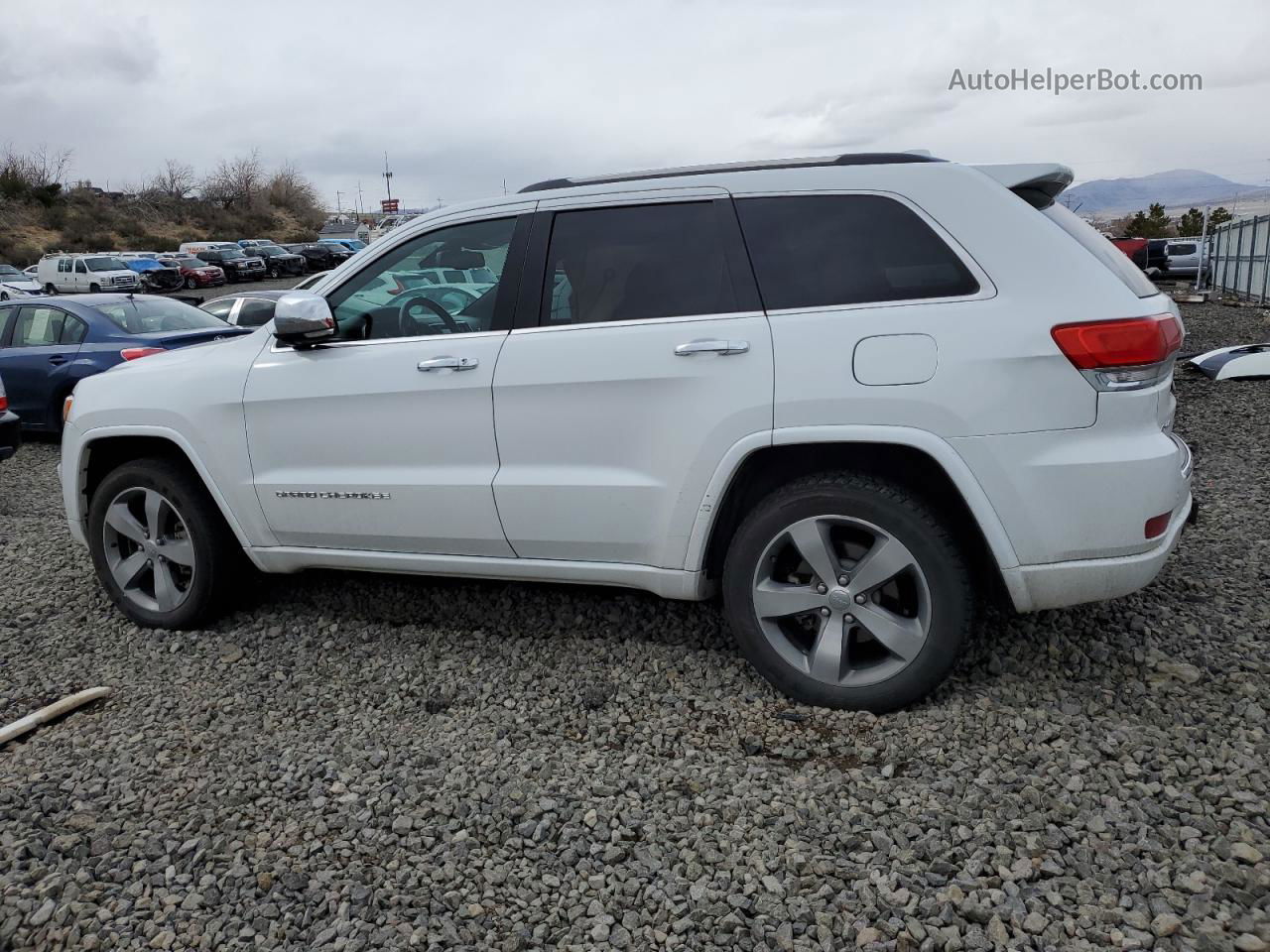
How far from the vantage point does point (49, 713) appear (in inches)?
143

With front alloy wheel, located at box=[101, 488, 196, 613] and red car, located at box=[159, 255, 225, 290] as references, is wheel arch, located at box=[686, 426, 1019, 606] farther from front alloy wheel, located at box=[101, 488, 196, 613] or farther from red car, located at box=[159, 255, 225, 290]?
red car, located at box=[159, 255, 225, 290]

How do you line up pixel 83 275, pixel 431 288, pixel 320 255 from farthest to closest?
1. pixel 320 255
2. pixel 83 275
3. pixel 431 288

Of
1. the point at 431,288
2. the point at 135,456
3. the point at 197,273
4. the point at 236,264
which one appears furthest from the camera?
the point at 236,264

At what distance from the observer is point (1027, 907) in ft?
7.80

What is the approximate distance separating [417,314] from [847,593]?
1.95 m

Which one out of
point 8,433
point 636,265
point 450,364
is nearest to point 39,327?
point 8,433

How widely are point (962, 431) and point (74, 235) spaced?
2571 inches

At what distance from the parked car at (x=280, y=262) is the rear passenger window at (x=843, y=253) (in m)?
45.1

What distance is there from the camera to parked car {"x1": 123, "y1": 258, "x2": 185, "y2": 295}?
3764 centimetres

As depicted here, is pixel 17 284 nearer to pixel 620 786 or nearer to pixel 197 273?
pixel 197 273

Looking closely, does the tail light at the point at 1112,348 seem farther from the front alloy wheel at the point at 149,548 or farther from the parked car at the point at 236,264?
the parked car at the point at 236,264

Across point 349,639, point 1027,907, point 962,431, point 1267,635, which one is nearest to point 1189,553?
point 1267,635

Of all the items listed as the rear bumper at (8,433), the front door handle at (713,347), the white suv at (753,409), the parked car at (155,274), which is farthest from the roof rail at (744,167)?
the parked car at (155,274)

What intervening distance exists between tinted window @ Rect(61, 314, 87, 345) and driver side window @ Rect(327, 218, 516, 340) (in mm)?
6724
